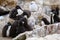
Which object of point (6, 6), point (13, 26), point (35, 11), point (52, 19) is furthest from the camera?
point (6, 6)

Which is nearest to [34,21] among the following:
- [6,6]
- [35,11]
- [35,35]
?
[35,11]

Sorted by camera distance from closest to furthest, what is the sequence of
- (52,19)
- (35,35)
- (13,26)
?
1. (35,35)
2. (13,26)
3. (52,19)

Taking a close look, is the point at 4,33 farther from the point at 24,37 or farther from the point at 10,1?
the point at 10,1

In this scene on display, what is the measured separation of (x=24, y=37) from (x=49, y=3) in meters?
2.62

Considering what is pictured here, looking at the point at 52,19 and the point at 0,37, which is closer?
the point at 0,37

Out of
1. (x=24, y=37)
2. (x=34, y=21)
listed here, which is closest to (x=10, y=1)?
(x=34, y=21)

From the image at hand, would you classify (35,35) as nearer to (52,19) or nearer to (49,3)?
(52,19)

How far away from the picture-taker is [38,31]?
180 cm

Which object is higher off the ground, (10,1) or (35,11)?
(10,1)

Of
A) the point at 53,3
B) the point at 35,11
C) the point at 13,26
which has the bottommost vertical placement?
the point at 13,26

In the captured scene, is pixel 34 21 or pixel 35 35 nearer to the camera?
pixel 35 35

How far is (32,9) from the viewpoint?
373 centimetres

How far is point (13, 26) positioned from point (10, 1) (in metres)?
1.98

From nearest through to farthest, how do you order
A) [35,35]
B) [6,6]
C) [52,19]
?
[35,35] < [52,19] < [6,6]
